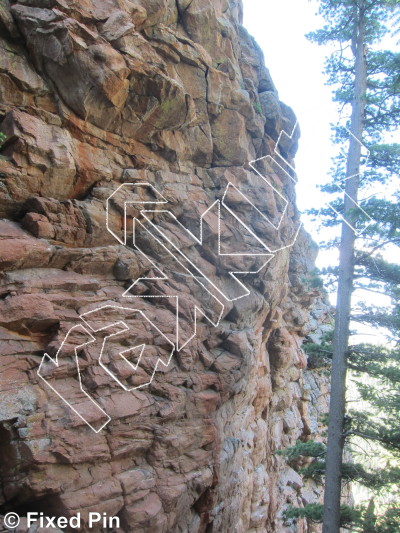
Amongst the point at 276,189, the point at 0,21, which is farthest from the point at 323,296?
the point at 0,21

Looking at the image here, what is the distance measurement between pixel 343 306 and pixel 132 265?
5642 millimetres

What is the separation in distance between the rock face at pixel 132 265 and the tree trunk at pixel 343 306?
278 centimetres

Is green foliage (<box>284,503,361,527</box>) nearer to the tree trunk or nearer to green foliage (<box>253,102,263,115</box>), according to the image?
the tree trunk

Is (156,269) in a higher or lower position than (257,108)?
lower

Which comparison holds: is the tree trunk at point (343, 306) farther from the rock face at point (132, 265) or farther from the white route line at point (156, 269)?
the white route line at point (156, 269)

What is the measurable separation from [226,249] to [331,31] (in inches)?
318

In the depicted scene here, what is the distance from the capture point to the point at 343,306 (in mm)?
10125

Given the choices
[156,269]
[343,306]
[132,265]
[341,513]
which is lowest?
[341,513]

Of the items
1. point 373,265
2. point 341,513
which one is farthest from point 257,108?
point 341,513

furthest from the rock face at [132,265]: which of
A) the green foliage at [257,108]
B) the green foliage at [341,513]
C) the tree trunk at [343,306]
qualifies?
the tree trunk at [343,306]

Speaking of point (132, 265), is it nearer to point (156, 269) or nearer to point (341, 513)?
point (156, 269)

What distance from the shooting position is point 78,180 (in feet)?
31.4

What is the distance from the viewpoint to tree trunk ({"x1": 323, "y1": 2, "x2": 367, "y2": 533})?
9.27m

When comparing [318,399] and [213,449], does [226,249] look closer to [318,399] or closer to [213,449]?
[213,449]
